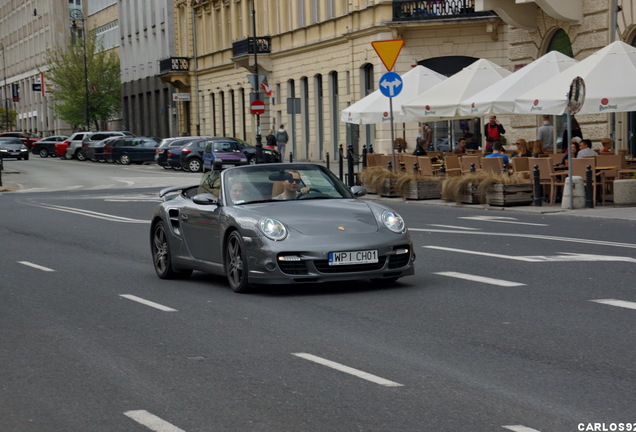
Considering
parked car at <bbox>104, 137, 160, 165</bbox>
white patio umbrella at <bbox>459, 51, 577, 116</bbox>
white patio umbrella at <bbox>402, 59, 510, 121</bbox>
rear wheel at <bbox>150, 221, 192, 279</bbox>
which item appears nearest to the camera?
rear wheel at <bbox>150, 221, 192, 279</bbox>

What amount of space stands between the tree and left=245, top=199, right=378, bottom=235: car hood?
3704 inches

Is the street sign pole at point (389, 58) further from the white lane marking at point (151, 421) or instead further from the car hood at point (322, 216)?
the white lane marking at point (151, 421)

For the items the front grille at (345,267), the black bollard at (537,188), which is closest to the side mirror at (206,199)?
the front grille at (345,267)

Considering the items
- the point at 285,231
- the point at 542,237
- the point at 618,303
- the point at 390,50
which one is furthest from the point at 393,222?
the point at 390,50

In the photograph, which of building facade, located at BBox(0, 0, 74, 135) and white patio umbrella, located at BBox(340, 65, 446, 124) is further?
building facade, located at BBox(0, 0, 74, 135)

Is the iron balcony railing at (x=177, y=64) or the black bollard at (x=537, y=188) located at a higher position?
the iron balcony railing at (x=177, y=64)

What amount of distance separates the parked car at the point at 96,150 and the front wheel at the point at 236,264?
63902 millimetres

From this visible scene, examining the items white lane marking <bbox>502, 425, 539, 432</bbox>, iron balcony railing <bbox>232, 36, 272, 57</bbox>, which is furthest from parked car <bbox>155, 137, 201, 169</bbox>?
white lane marking <bbox>502, 425, 539, 432</bbox>

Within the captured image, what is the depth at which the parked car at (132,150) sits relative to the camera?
74250 millimetres

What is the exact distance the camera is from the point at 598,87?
25.8m

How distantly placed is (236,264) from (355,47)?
138ft

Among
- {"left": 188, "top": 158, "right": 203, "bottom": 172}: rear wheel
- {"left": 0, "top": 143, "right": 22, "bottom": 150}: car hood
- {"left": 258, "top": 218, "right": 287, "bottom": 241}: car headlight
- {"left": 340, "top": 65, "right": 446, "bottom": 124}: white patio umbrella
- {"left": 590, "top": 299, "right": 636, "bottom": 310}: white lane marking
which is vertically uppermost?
{"left": 340, "top": 65, "right": 446, "bottom": 124}: white patio umbrella

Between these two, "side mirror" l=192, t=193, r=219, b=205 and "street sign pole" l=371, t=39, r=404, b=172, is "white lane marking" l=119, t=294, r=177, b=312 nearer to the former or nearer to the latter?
"side mirror" l=192, t=193, r=219, b=205

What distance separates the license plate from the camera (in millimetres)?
12766
